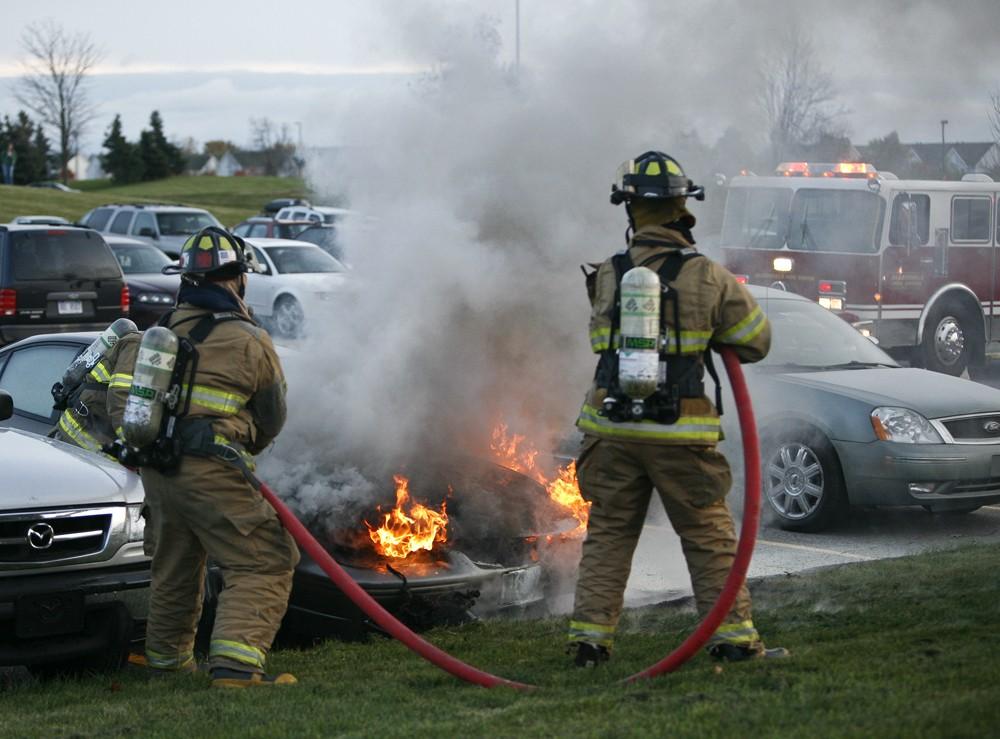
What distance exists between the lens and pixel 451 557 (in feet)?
19.1

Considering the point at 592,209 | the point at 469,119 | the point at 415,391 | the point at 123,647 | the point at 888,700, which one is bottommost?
the point at 123,647

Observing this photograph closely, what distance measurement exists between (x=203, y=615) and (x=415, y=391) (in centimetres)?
157

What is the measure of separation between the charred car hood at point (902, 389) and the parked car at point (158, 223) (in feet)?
61.5

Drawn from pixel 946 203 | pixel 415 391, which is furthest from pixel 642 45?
pixel 946 203

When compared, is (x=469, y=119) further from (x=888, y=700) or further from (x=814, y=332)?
(x=888, y=700)

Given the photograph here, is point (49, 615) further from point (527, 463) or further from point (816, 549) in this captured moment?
point (816, 549)

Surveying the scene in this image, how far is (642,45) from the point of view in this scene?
6918 mm

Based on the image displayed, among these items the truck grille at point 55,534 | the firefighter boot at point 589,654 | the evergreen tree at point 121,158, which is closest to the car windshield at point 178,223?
the truck grille at point 55,534

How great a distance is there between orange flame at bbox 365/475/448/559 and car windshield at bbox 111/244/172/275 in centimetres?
1521

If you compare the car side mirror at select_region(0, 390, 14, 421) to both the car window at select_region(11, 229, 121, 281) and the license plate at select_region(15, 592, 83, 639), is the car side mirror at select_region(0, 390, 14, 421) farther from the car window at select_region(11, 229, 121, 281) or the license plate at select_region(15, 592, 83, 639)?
the car window at select_region(11, 229, 121, 281)

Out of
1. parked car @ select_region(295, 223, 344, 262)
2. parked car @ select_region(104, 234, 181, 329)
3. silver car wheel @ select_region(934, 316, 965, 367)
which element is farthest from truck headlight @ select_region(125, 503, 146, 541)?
parked car @ select_region(295, 223, 344, 262)

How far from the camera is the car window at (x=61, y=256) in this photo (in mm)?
16297

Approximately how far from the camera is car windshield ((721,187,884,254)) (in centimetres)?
1448

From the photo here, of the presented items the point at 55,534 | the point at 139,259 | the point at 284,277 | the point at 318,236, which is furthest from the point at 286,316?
the point at 55,534
